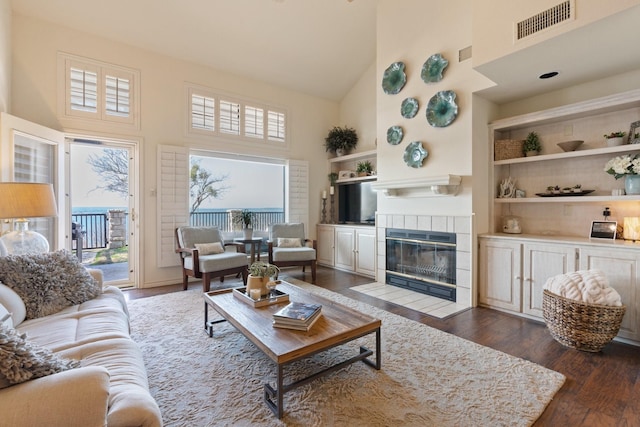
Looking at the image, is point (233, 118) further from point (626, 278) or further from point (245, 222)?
point (626, 278)

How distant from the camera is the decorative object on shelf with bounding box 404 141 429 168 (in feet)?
13.3

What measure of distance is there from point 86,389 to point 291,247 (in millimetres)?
4156

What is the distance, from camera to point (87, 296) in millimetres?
2293

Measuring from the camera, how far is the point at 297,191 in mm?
5879

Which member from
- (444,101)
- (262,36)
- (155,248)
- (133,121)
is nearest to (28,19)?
(133,121)

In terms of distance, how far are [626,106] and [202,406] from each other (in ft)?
14.4

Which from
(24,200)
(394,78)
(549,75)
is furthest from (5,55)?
(549,75)

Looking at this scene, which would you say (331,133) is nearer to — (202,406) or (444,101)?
(444,101)

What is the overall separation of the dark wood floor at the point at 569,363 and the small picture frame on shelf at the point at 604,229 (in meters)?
1.01

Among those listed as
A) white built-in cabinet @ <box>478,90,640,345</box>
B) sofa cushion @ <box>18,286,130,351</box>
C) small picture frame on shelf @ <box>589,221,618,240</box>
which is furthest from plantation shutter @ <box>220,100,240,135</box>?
small picture frame on shelf @ <box>589,221,618,240</box>

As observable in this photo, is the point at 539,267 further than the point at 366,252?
No

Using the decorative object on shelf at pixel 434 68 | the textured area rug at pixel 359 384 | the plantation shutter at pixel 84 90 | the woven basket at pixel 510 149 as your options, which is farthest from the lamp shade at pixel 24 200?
the woven basket at pixel 510 149

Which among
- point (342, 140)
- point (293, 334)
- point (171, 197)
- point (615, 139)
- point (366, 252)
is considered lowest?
point (293, 334)

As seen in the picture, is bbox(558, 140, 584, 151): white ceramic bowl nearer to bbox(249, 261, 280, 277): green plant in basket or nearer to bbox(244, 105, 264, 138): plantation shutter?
bbox(249, 261, 280, 277): green plant in basket
